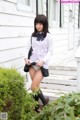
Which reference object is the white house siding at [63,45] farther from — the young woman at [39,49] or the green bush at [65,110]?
the green bush at [65,110]

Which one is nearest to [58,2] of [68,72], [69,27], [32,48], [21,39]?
[69,27]

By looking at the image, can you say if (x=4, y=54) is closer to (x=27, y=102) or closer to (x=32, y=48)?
(x=32, y=48)

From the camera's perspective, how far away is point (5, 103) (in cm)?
275

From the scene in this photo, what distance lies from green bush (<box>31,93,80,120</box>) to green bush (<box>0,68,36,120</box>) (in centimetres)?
30

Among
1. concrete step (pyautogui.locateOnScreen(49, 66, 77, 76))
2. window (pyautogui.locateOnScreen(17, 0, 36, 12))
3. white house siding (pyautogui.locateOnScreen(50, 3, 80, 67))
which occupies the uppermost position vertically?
window (pyautogui.locateOnScreen(17, 0, 36, 12))

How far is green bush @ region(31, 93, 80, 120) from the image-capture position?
8.16 feet

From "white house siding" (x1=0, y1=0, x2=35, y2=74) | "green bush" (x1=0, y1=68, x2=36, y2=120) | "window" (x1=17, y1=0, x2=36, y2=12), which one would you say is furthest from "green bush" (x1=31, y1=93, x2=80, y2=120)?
"window" (x1=17, y1=0, x2=36, y2=12)

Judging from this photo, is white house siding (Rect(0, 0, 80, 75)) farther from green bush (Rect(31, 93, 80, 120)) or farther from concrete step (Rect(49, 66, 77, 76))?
green bush (Rect(31, 93, 80, 120))

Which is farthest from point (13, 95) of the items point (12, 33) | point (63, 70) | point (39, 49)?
point (63, 70)

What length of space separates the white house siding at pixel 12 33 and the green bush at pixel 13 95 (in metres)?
1.60

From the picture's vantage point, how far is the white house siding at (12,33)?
4609mm

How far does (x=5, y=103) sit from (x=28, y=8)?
3.49m

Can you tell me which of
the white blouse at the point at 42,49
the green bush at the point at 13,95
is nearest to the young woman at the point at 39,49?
the white blouse at the point at 42,49

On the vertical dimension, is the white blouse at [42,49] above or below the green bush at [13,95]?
above
